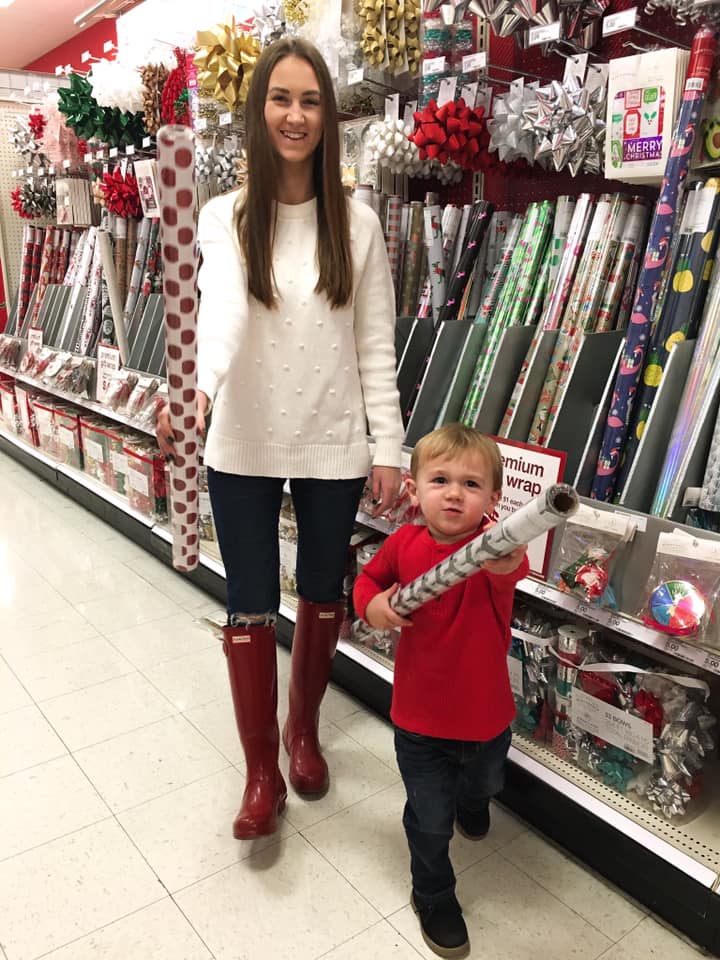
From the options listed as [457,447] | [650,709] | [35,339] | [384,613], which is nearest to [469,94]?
[457,447]

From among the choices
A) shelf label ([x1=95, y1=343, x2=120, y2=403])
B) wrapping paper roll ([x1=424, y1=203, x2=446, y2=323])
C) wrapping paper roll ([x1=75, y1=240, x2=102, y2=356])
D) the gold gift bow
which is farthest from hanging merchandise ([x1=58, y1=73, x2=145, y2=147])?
wrapping paper roll ([x1=424, y1=203, x2=446, y2=323])

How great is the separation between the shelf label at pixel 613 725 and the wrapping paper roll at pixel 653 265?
45 cm

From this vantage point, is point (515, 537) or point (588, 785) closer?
point (515, 537)

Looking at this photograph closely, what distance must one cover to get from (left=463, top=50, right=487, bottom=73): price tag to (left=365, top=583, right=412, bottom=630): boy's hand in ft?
4.12

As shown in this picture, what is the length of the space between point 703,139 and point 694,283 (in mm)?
284

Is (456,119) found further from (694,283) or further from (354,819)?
(354,819)

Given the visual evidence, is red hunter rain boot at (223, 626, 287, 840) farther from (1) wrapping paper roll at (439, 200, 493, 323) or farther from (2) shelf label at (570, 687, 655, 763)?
(1) wrapping paper roll at (439, 200, 493, 323)

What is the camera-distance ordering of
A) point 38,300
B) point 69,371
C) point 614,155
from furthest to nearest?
point 38,300, point 69,371, point 614,155

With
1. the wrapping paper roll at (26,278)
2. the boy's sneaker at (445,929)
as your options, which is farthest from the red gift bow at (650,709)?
the wrapping paper roll at (26,278)

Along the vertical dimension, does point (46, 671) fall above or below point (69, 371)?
below

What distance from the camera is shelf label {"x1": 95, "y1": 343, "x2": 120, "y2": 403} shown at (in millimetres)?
3604

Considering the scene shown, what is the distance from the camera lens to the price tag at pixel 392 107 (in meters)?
2.17

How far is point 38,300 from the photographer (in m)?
4.87

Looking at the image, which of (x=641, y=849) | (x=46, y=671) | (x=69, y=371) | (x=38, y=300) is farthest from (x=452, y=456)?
(x=38, y=300)
